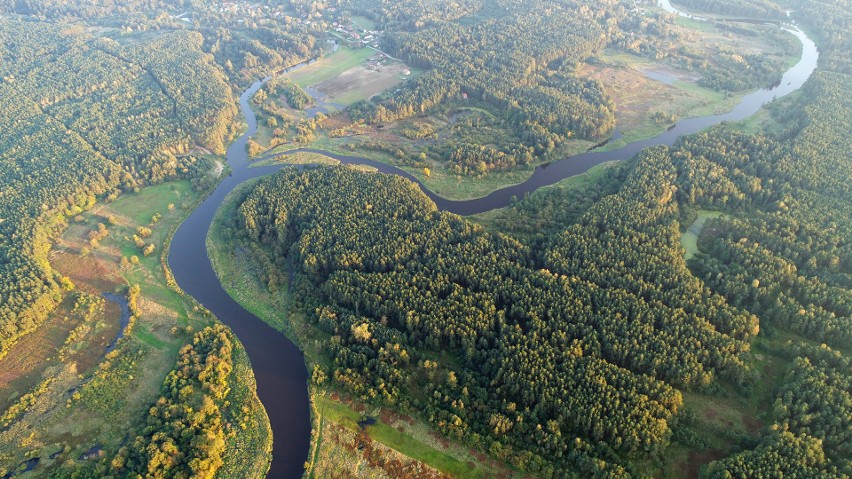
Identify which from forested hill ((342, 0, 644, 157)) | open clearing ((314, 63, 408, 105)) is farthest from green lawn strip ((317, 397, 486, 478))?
open clearing ((314, 63, 408, 105))

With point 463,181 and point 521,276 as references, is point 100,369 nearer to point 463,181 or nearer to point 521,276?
point 521,276

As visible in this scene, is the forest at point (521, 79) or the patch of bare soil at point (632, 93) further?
the patch of bare soil at point (632, 93)

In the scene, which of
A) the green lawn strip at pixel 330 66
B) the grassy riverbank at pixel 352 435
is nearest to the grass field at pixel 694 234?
the grassy riverbank at pixel 352 435

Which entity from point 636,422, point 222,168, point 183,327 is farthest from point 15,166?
point 636,422

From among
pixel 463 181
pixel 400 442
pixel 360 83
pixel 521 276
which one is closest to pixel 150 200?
pixel 463 181

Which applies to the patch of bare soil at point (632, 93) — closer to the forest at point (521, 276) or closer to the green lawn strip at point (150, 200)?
the forest at point (521, 276)
